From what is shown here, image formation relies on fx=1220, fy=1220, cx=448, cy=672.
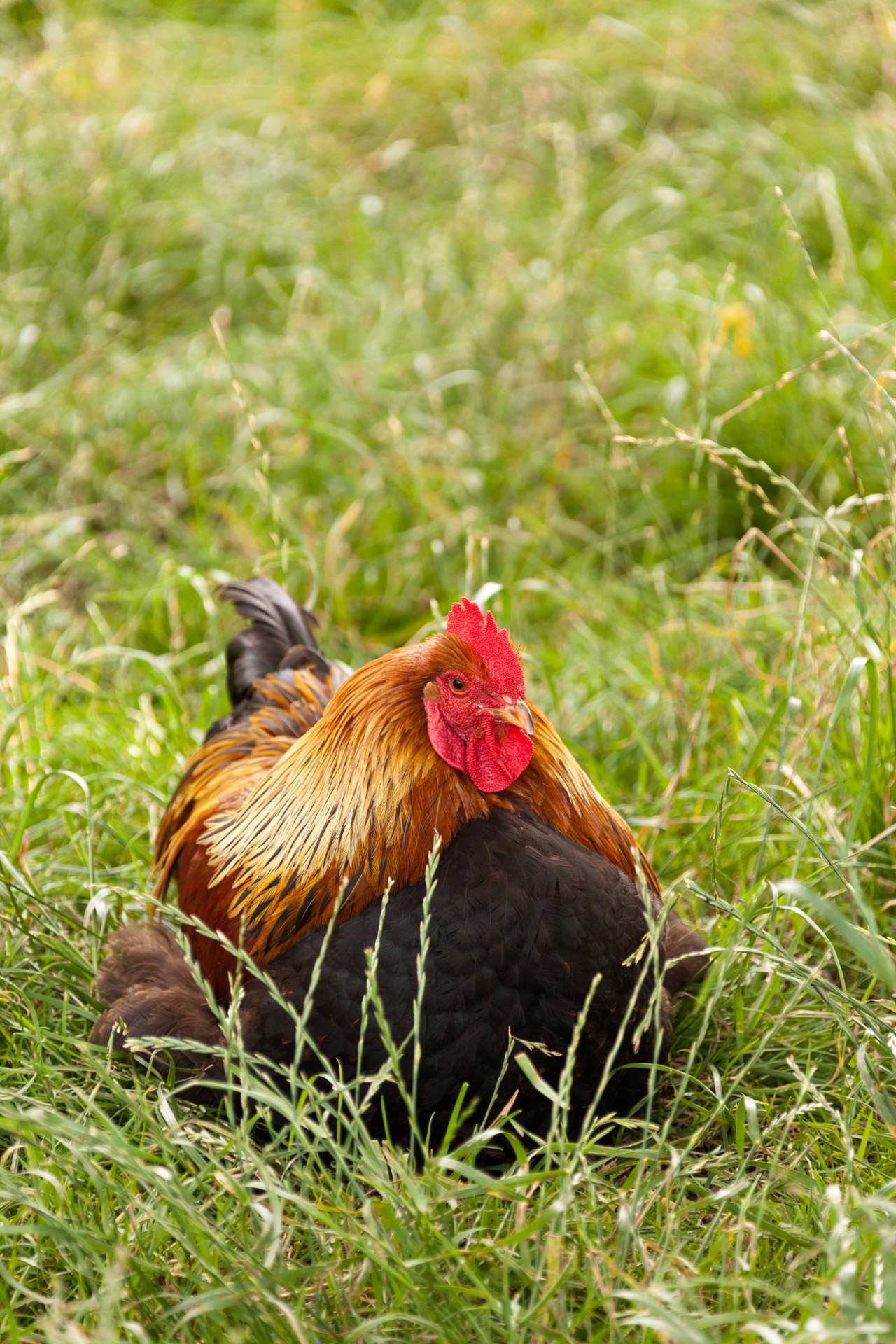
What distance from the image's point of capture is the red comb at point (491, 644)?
8.50ft

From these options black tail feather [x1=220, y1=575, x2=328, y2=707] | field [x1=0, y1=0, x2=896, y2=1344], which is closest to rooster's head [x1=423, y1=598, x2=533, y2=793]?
field [x1=0, y1=0, x2=896, y2=1344]

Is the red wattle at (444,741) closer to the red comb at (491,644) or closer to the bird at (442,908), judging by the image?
the bird at (442,908)

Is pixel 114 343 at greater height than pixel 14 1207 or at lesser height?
greater

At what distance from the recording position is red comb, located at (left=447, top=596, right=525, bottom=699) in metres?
2.59

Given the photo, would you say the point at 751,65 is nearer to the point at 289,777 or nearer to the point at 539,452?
the point at 539,452

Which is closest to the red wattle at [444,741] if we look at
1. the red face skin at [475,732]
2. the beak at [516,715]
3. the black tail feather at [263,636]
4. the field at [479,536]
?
the red face skin at [475,732]

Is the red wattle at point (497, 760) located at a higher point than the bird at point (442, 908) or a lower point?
higher

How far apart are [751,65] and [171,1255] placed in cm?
730

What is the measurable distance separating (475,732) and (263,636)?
140 cm

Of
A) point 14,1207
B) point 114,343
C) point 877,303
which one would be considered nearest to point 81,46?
point 114,343

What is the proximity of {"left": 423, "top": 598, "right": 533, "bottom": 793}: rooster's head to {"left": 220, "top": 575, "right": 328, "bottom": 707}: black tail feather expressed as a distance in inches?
47.2

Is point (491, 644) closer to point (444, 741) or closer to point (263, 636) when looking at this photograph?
point (444, 741)

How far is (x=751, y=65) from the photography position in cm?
731

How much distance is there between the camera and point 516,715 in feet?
8.30
